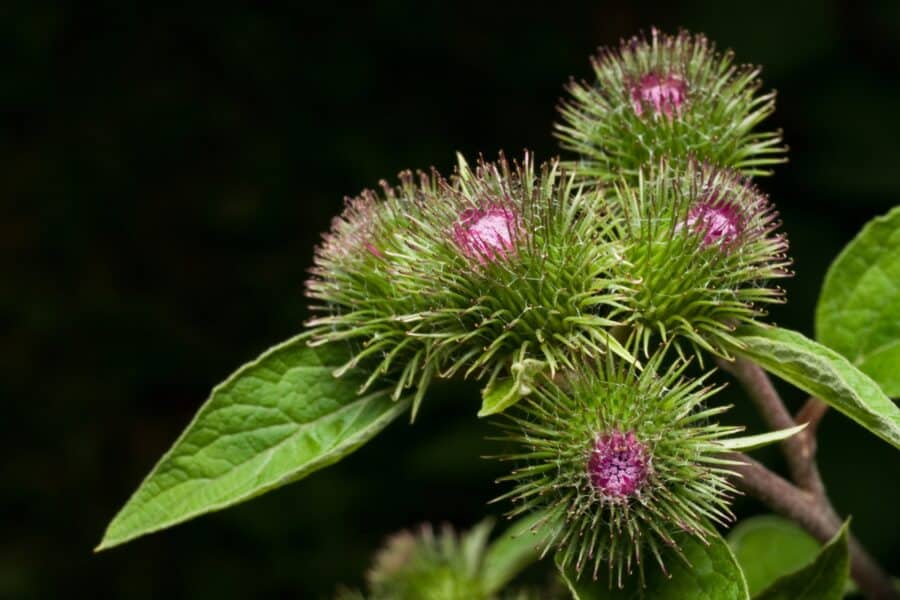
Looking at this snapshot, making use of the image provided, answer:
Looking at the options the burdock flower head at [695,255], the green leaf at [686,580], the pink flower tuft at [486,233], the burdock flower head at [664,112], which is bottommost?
the green leaf at [686,580]

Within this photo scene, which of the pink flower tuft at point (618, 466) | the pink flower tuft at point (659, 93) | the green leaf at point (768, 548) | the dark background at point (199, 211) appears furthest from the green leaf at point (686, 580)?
the dark background at point (199, 211)

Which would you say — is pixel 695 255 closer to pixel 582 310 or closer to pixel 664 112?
pixel 582 310

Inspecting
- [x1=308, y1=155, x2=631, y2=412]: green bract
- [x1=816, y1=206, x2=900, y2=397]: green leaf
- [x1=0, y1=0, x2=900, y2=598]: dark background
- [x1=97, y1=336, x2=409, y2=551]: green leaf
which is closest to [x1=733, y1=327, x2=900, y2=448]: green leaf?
[x1=308, y1=155, x2=631, y2=412]: green bract

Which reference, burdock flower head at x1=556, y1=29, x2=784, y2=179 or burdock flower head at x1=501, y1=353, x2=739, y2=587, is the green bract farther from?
burdock flower head at x1=556, y1=29, x2=784, y2=179

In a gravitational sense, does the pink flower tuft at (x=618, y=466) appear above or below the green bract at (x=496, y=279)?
below

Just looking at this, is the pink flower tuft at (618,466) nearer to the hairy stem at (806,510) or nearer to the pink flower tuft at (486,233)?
the hairy stem at (806,510)

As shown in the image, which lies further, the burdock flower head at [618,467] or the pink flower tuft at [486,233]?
the pink flower tuft at [486,233]

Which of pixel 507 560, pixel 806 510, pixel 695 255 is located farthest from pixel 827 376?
pixel 507 560
